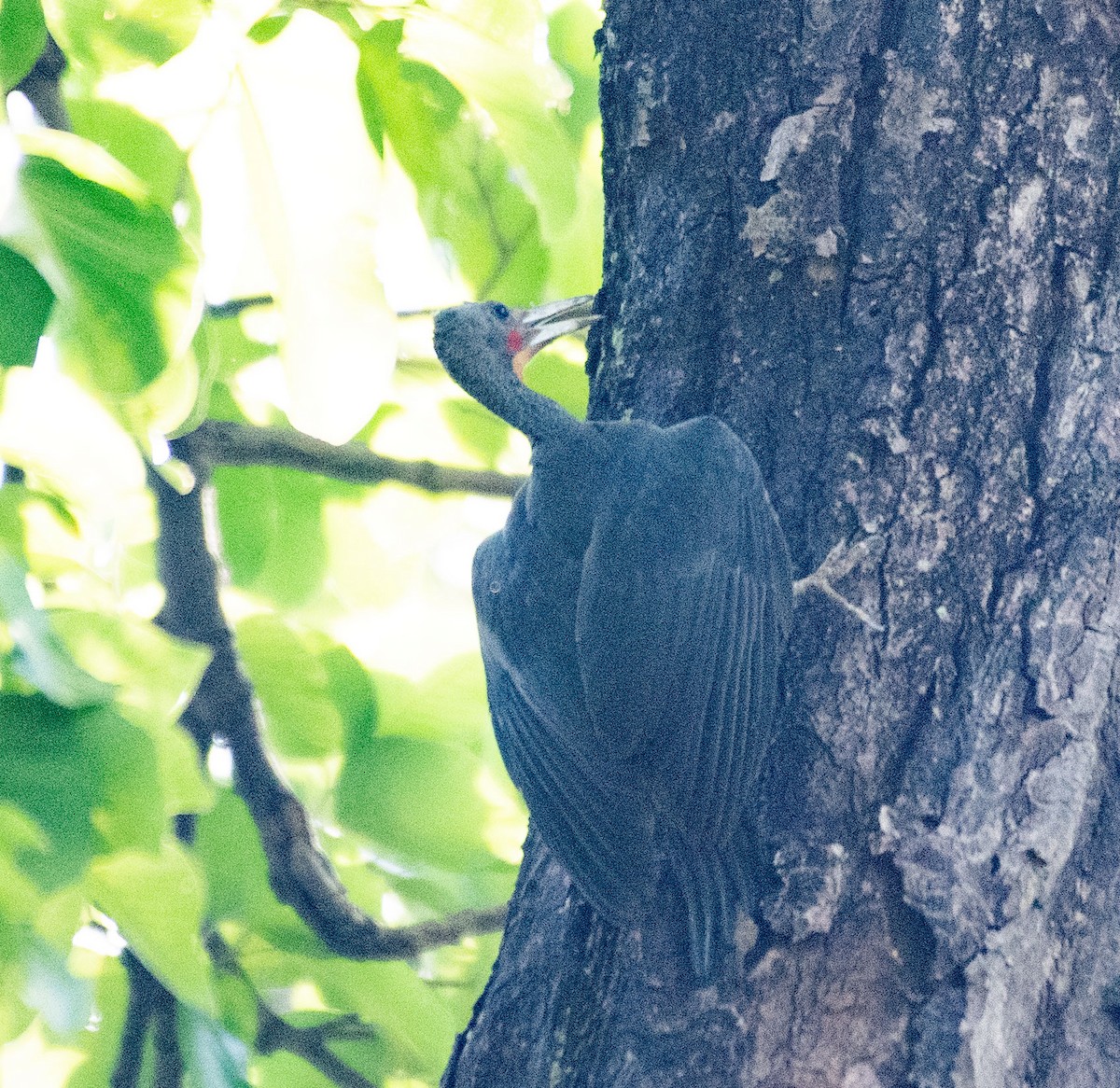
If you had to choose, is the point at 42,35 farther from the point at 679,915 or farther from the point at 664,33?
the point at 679,915

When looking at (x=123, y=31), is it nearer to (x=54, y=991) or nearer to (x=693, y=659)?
(x=693, y=659)

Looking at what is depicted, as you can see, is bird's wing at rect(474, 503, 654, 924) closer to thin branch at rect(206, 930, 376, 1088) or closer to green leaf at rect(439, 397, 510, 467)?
green leaf at rect(439, 397, 510, 467)

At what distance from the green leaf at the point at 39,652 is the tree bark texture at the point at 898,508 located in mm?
685

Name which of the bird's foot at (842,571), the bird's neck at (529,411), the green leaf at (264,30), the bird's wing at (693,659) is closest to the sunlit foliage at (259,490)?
the green leaf at (264,30)

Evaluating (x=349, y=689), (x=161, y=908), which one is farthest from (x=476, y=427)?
(x=161, y=908)

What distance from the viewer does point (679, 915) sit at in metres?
1.67

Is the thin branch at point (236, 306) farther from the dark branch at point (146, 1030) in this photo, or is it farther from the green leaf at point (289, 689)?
the dark branch at point (146, 1030)

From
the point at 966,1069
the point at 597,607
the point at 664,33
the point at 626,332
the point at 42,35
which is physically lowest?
the point at 966,1069

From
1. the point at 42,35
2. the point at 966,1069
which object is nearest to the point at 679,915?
the point at 966,1069

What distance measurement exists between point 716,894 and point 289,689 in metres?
1.14

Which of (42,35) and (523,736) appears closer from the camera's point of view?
(42,35)

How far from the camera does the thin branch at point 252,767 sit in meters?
2.55

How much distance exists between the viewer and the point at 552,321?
2.61m

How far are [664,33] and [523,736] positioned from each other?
108cm
